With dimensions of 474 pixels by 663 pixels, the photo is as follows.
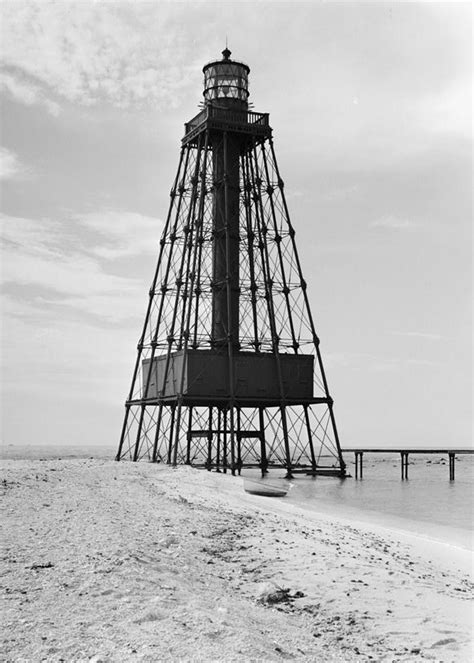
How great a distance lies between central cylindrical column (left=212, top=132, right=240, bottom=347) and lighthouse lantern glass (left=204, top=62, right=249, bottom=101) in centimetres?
381

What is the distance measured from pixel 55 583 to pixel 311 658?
3.63m

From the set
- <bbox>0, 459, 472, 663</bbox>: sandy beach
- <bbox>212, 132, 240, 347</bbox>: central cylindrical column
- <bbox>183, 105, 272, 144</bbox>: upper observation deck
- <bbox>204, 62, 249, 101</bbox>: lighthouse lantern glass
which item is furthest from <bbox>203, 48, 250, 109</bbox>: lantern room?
<bbox>0, 459, 472, 663</bbox>: sandy beach

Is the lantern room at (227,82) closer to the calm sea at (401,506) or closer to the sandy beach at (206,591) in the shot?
the calm sea at (401,506)

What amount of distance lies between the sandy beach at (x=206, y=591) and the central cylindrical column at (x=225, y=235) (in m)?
34.0

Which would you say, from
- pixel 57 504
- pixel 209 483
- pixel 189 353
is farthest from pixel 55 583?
pixel 189 353

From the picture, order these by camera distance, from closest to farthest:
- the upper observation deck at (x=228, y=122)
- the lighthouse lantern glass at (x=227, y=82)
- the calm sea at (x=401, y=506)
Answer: the calm sea at (x=401, y=506) < the upper observation deck at (x=228, y=122) < the lighthouse lantern glass at (x=227, y=82)

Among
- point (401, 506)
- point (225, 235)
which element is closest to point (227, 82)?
point (225, 235)

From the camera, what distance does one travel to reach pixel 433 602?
11.5 m

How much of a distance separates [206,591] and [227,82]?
51.4 meters

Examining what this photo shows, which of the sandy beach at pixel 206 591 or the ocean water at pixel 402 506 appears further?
the ocean water at pixel 402 506

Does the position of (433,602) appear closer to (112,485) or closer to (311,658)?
(311,658)

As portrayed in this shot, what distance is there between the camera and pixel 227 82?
57281 millimetres

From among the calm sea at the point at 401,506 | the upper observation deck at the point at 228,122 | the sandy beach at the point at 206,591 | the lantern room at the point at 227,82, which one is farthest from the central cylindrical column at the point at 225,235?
the sandy beach at the point at 206,591

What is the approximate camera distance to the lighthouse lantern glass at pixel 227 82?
57.0m
